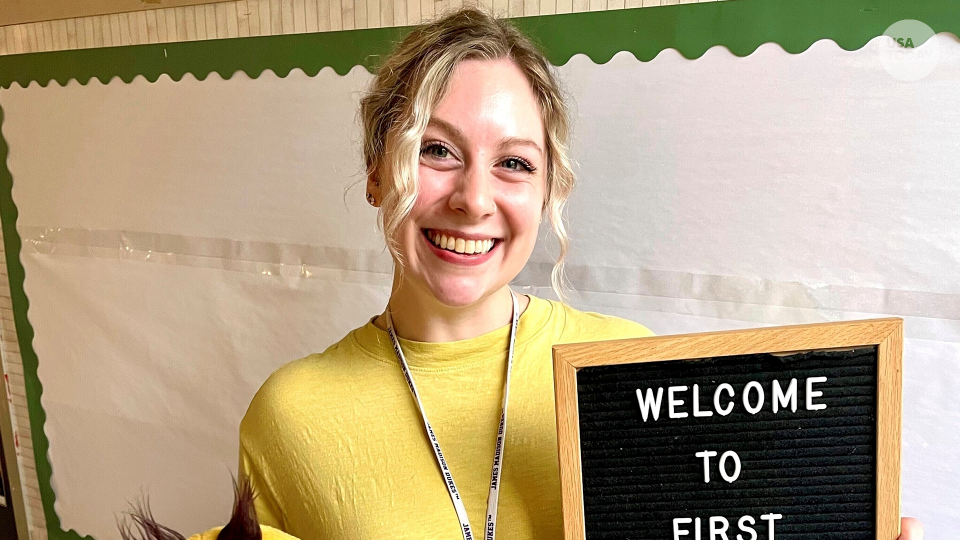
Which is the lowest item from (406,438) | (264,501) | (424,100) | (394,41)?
(264,501)

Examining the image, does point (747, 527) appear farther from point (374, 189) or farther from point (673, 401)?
point (374, 189)

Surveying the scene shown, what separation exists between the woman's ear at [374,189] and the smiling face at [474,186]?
0.13 metres

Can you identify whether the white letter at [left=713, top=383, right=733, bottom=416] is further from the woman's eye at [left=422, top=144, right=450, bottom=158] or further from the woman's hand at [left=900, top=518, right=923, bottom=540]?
the woman's eye at [left=422, top=144, right=450, bottom=158]

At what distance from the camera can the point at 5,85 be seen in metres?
2.29

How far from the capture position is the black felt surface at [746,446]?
0.77 m

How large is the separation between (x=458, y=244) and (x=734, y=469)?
1.49ft

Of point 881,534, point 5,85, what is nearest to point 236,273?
point 5,85

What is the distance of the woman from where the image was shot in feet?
3.07

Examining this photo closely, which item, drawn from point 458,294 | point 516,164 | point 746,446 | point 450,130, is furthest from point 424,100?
point 746,446

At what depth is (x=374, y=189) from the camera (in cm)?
108

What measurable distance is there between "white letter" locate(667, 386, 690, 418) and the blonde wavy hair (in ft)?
1.23

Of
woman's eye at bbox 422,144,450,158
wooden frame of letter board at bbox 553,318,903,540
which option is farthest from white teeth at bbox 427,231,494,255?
wooden frame of letter board at bbox 553,318,903,540

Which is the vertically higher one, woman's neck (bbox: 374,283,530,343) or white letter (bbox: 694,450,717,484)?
woman's neck (bbox: 374,283,530,343)

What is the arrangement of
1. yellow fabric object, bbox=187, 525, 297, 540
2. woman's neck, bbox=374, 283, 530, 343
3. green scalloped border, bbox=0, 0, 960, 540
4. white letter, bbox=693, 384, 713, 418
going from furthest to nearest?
green scalloped border, bbox=0, 0, 960, 540
woman's neck, bbox=374, 283, 530, 343
white letter, bbox=693, 384, 713, 418
yellow fabric object, bbox=187, 525, 297, 540
